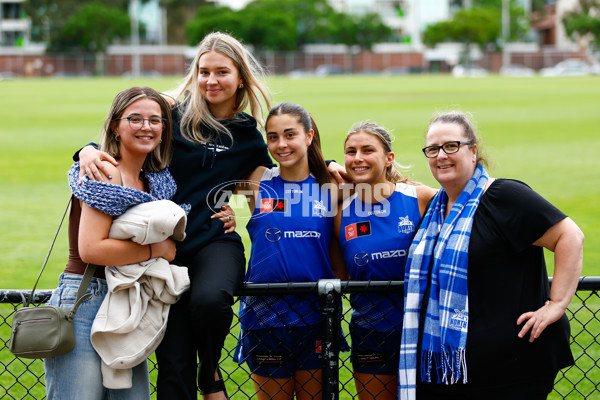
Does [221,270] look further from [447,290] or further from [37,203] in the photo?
[37,203]

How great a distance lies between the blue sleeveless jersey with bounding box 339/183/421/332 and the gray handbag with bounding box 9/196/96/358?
1323 millimetres

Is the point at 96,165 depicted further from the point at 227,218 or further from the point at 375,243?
the point at 375,243

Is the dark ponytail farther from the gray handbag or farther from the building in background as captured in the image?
the building in background

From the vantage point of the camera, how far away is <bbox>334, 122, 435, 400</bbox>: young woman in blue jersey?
3354 millimetres

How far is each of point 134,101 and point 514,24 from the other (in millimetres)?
100086

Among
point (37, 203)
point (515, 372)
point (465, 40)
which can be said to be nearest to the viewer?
point (515, 372)

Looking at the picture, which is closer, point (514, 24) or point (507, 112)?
point (507, 112)

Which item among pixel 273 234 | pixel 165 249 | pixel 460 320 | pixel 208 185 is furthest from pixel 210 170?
pixel 460 320

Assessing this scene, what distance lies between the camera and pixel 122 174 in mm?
3096

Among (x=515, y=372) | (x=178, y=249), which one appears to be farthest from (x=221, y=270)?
(x=515, y=372)

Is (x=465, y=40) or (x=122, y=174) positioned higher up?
(x=465, y=40)

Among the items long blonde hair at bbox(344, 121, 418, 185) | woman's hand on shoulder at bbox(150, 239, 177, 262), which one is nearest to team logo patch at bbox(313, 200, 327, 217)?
long blonde hair at bbox(344, 121, 418, 185)

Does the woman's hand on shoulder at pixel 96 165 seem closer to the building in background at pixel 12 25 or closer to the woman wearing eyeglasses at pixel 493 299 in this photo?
the woman wearing eyeglasses at pixel 493 299

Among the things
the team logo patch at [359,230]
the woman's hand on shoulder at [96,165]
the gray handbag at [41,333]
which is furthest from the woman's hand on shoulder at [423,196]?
the gray handbag at [41,333]
